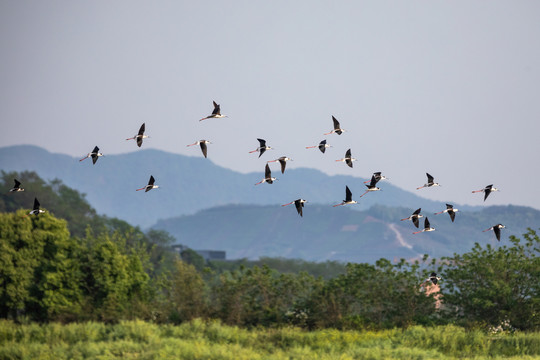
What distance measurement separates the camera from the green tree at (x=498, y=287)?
3073 centimetres

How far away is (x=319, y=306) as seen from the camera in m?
33.1

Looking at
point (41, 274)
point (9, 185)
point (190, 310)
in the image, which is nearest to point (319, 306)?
point (190, 310)

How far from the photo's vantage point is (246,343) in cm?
2964

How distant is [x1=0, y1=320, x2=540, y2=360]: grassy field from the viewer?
2544 cm

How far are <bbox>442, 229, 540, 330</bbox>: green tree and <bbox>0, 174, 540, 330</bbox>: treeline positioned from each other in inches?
1.8

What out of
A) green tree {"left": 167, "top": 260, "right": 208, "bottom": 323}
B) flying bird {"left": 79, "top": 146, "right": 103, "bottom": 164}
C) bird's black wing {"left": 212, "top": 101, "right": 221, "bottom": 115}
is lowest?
green tree {"left": 167, "top": 260, "right": 208, "bottom": 323}

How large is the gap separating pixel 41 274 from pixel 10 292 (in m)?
1.93

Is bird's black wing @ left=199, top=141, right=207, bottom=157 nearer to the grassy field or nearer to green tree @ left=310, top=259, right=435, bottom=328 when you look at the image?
the grassy field

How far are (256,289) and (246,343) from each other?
5.19 metres

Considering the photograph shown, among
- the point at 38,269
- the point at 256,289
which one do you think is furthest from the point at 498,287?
the point at 38,269

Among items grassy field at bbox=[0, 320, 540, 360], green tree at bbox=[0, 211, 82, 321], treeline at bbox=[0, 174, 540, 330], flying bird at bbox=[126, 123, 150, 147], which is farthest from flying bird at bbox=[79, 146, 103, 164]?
green tree at bbox=[0, 211, 82, 321]

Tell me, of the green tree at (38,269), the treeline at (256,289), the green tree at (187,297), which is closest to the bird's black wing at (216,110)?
the treeline at (256,289)

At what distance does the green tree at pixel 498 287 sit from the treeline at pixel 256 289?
0.15 feet

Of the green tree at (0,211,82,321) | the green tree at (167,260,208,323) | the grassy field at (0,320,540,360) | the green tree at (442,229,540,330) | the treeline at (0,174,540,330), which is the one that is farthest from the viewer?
the green tree at (0,211,82,321)
